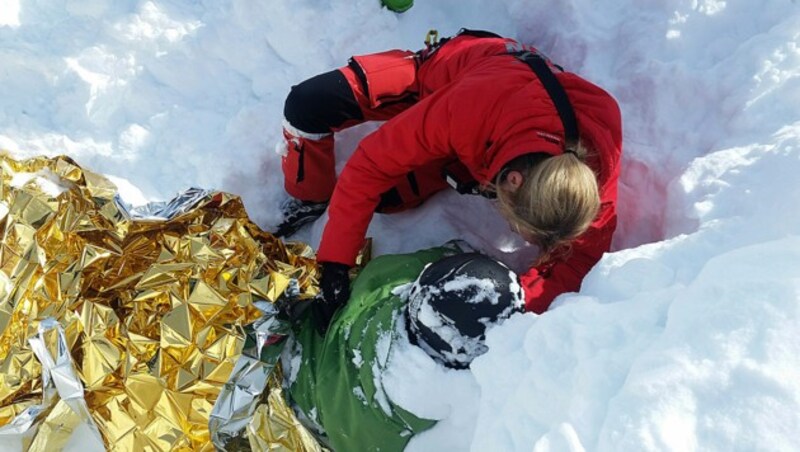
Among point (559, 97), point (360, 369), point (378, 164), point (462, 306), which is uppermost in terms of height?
point (559, 97)

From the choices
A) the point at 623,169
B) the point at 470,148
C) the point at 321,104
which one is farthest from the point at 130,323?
the point at 623,169

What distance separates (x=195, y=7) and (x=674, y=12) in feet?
4.25

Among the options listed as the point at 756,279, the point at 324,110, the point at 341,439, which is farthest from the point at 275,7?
the point at 756,279

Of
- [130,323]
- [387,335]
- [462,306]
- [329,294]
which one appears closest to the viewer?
[462,306]

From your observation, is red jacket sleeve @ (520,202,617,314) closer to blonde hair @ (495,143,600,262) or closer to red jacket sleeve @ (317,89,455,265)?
blonde hair @ (495,143,600,262)

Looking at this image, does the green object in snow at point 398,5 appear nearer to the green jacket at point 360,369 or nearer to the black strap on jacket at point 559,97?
the black strap on jacket at point 559,97

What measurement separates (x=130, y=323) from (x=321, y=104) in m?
0.64

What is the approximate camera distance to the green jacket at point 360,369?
4.12 feet

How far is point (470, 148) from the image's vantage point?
1390mm

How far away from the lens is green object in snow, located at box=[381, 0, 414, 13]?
1.92m

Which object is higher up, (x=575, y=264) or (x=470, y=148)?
(x=470, y=148)

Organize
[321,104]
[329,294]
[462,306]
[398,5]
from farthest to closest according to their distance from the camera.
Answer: [398,5] → [321,104] → [329,294] → [462,306]

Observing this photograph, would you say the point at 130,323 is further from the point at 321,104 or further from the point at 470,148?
the point at 470,148

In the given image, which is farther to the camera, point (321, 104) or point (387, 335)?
point (321, 104)
